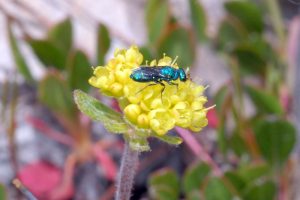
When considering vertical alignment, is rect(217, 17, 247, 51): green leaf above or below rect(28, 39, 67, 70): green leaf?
above

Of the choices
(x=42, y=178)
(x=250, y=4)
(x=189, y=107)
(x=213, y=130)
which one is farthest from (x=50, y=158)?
(x=189, y=107)

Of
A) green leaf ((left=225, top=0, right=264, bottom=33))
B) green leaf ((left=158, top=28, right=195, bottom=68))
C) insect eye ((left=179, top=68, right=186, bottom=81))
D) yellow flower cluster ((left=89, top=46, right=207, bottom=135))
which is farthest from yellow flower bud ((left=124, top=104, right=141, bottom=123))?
green leaf ((left=225, top=0, right=264, bottom=33))

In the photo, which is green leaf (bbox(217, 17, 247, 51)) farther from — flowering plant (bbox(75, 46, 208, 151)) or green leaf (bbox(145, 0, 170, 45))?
flowering plant (bbox(75, 46, 208, 151))

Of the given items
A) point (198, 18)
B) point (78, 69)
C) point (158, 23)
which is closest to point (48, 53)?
point (78, 69)

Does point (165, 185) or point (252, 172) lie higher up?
point (252, 172)

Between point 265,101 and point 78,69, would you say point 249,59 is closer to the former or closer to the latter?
point 265,101

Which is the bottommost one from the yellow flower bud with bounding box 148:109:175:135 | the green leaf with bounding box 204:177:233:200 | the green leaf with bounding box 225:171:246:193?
the yellow flower bud with bounding box 148:109:175:135

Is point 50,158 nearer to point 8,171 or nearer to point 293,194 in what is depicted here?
point 8,171
